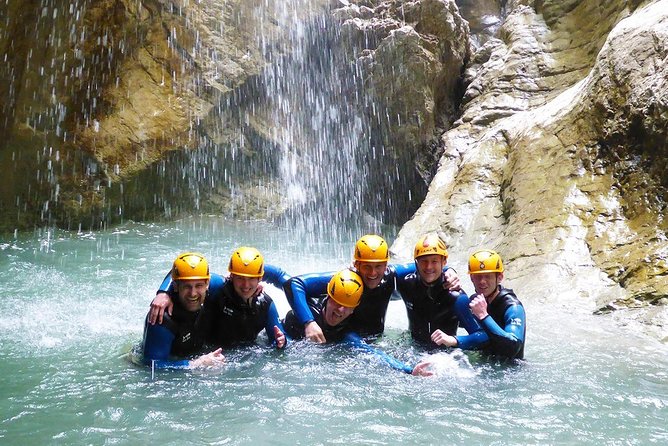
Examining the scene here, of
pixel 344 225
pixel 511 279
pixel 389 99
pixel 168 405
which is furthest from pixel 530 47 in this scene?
pixel 168 405

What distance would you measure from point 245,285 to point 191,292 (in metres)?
0.51

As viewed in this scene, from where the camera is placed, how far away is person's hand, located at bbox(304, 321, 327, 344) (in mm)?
4723

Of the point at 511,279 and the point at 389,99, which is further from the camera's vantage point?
the point at 389,99

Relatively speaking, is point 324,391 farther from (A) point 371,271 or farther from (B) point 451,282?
(B) point 451,282

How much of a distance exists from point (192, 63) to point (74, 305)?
8445 mm

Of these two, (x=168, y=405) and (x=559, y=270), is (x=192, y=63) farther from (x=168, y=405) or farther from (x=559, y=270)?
(x=168, y=405)

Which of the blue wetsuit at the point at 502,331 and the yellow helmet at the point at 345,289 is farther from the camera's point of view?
the yellow helmet at the point at 345,289

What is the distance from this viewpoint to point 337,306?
4.67 metres

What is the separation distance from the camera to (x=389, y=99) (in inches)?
587

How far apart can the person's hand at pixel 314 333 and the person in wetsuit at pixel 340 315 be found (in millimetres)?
163

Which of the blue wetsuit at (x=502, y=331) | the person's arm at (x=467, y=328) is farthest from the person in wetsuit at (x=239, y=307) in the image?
the blue wetsuit at (x=502, y=331)

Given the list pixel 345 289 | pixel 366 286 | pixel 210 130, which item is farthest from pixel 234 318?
pixel 210 130

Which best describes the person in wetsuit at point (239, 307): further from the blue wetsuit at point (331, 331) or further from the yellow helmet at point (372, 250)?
the yellow helmet at point (372, 250)

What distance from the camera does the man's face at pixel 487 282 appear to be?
470 centimetres
